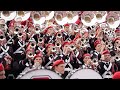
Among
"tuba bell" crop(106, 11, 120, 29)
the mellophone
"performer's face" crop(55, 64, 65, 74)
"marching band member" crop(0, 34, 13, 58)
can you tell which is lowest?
the mellophone

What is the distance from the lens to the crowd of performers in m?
2.99

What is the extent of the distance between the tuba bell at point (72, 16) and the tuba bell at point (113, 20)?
1.03 feet

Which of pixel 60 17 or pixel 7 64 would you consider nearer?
pixel 7 64

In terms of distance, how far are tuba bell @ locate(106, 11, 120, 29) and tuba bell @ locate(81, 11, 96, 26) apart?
149 millimetres

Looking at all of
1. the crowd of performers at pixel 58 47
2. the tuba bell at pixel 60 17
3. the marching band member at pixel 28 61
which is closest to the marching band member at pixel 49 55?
the crowd of performers at pixel 58 47

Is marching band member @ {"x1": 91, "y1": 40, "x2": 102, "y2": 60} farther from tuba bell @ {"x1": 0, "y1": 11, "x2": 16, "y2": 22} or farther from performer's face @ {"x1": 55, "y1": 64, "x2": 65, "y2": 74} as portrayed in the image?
tuba bell @ {"x1": 0, "y1": 11, "x2": 16, "y2": 22}

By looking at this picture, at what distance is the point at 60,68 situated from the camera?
3008mm

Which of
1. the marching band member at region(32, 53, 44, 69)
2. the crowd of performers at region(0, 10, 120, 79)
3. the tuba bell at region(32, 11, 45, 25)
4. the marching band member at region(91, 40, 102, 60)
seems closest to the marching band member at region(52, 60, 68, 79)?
the crowd of performers at region(0, 10, 120, 79)

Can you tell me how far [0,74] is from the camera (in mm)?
2967

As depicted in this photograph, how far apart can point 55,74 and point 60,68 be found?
75mm

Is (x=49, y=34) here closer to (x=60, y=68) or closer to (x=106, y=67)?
(x=60, y=68)

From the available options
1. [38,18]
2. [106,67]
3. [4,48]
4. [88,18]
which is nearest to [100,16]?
[88,18]
